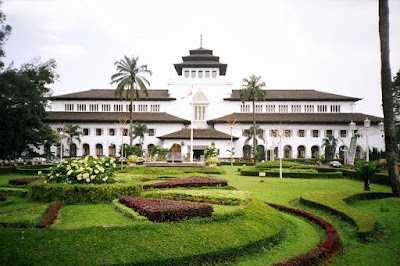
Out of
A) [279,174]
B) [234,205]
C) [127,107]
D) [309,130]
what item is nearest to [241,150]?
[309,130]

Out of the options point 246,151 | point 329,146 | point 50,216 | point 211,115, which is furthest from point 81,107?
point 50,216

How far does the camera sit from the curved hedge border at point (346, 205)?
25.8 ft

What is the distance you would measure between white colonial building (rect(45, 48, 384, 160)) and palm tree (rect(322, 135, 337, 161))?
1.17 m

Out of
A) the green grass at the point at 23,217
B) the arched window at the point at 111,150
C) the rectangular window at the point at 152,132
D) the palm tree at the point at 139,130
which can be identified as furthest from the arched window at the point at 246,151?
the green grass at the point at 23,217

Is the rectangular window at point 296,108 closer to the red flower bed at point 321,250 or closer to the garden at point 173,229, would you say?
the garden at point 173,229

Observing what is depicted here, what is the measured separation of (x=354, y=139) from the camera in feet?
91.2

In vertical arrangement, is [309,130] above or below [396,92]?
below

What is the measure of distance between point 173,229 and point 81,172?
577 centimetres

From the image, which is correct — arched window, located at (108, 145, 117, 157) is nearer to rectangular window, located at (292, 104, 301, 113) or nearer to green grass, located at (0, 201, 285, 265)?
rectangular window, located at (292, 104, 301, 113)

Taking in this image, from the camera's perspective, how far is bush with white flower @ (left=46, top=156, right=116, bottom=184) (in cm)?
1106

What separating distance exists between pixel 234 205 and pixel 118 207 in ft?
10.9

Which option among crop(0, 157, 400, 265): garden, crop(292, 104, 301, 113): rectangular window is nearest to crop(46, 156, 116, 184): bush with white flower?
crop(0, 157, 400, 265): garden

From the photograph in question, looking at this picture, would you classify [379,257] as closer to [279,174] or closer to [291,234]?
[291,234]

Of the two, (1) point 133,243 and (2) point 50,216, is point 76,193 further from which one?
(1) point 133,243
